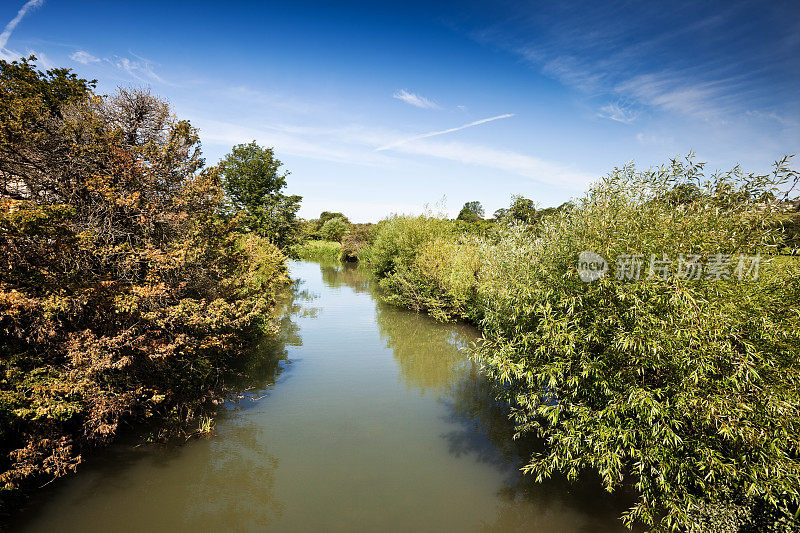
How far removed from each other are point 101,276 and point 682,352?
13513 millimetres

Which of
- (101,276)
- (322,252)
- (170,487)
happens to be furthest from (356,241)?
(170,487)

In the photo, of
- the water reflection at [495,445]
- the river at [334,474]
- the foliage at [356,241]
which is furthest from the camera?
the foliage at [356,241]

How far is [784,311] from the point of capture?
7.24 m

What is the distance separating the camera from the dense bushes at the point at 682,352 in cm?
673

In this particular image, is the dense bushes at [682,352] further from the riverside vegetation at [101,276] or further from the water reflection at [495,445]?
the riverside vegetation at [101,276]

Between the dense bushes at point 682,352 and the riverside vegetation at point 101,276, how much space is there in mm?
9525

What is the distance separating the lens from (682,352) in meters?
6.85

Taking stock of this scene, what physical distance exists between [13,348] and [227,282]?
5137 mm

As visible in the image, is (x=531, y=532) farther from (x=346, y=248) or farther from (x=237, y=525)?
(x=346, y=248)

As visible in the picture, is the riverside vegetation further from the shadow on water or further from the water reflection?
the water reflection

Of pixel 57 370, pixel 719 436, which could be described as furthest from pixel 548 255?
pixel 57 370

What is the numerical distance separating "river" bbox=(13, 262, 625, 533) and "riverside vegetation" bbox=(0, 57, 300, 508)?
45.4 inches

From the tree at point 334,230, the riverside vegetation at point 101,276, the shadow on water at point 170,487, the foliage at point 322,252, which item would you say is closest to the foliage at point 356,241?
the foliage at point 322,252

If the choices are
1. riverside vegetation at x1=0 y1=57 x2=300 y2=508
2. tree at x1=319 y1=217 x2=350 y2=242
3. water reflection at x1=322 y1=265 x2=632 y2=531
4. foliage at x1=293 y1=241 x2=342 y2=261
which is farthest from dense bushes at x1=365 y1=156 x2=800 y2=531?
tree at x1=319 y1=217 x2=350 y2=242
